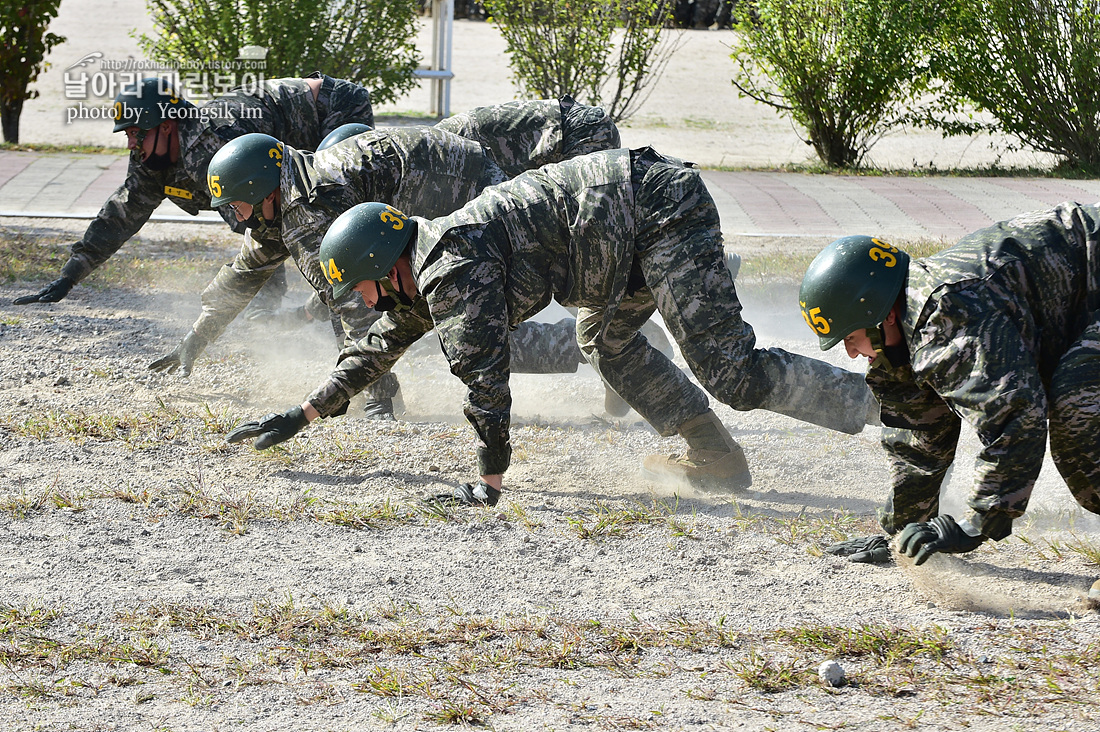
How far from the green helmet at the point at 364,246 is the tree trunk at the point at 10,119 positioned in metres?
11.3

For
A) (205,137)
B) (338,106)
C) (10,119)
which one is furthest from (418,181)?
(10,119)

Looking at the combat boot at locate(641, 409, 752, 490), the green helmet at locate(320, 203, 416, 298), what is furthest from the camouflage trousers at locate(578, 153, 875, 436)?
the green helmet at locate(320, 203, 416, 298)

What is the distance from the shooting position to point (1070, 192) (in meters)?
11.8

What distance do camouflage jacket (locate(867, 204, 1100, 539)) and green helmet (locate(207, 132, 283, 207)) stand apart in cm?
307

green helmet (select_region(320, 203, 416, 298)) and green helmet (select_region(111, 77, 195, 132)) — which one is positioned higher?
green helmet (select_region(111, 77, 195, 132))

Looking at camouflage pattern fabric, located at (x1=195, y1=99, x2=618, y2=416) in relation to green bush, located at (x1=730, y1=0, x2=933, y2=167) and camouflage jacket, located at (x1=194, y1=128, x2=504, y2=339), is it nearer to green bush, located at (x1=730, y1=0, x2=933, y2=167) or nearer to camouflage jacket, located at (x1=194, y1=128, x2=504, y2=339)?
camouflage jacket, located at (x1=194, y1=128, x2=504, y2=339)

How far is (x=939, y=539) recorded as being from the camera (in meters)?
3.26

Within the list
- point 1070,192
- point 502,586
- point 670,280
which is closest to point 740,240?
point 1070,192

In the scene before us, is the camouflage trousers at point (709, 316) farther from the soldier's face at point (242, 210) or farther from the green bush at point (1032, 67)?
the green bush at point (1032, 67)

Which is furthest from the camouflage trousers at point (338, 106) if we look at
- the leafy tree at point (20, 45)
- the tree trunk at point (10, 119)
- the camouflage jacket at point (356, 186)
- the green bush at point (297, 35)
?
the tree trunk at point (10, 119)

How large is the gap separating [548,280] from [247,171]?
5.74 feet

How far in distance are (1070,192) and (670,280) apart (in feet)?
30.3

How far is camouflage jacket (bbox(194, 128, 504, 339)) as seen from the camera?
515cm

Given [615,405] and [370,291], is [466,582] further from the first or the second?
[615,405]
